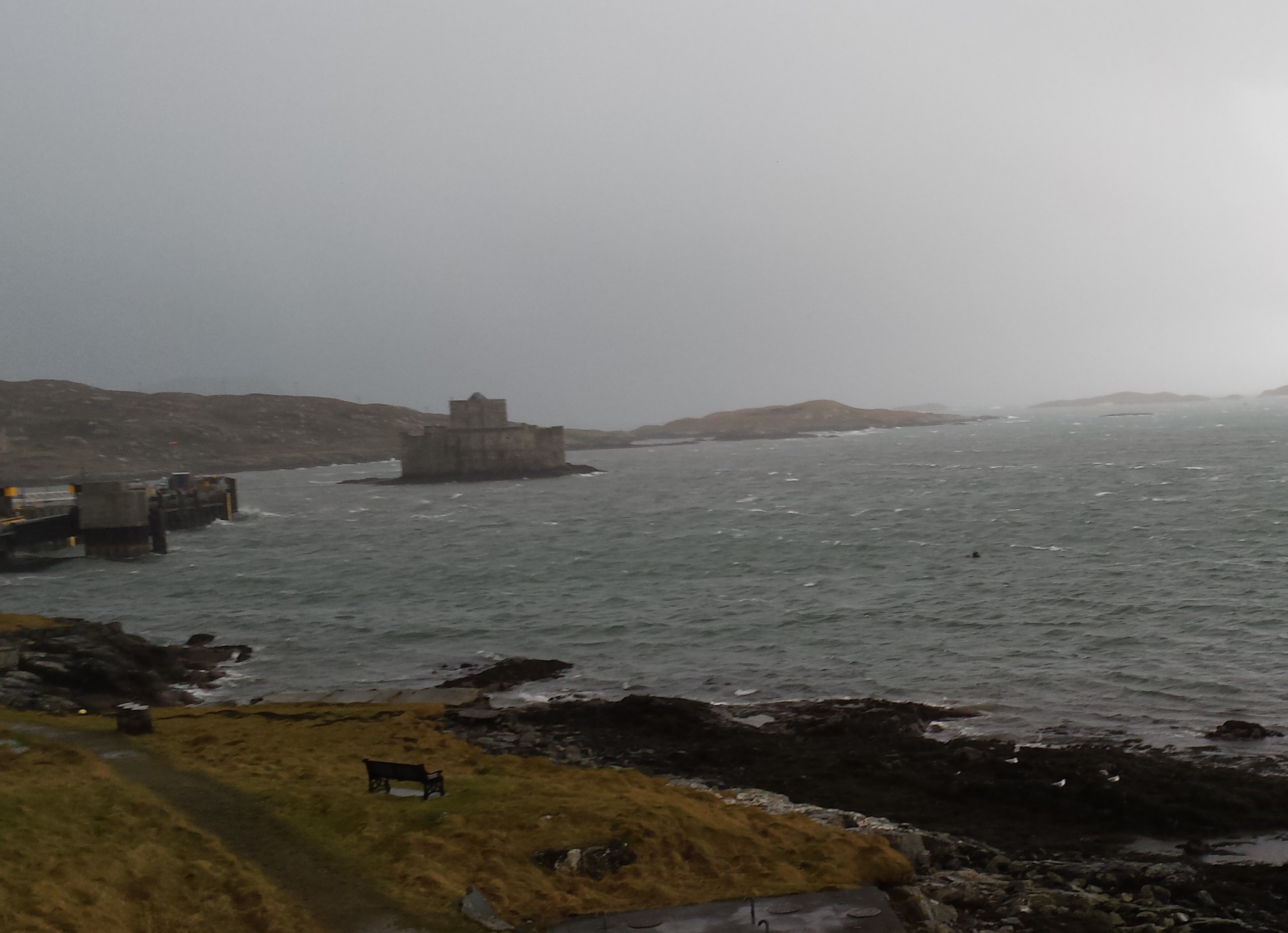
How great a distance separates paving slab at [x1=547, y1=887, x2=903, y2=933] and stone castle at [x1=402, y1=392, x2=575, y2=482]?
121 m

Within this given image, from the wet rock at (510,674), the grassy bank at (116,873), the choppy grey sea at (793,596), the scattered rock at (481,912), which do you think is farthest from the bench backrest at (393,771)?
the wet rock at (510,674)

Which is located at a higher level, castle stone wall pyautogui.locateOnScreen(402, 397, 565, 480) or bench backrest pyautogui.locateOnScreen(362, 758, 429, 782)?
castle stone wall pyautogui.locateOnScreen(402, 397, 565, 480)

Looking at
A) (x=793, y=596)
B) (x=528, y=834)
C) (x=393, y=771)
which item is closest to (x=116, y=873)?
(x=393, y=771)

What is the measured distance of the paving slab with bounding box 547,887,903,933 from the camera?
1280 cm

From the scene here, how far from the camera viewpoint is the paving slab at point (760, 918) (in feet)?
42.0

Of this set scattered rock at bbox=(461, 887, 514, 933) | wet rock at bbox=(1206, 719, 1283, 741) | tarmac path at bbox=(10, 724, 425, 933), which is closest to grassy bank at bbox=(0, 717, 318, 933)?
tarmac path at bbox=(10, 724, 425, 933)

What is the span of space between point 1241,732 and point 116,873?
22.7 metres

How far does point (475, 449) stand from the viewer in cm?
13425

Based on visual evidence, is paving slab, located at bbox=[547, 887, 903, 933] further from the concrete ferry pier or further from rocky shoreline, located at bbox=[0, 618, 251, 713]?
the concrete ferry pier

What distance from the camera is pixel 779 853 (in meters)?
15.4

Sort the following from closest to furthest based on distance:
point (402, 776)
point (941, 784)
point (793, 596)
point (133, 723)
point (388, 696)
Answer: point (402, 776) < point (941, 784) < point (133, 723) < point (388, 696) < point (793, 596)

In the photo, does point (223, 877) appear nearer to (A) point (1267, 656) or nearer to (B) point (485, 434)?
(A) point (1267, 656)

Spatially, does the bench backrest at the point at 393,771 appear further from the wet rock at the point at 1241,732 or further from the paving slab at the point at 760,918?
the wet rock at the point at 1241,732

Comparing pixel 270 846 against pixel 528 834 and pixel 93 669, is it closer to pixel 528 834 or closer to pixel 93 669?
pixel 528 834
